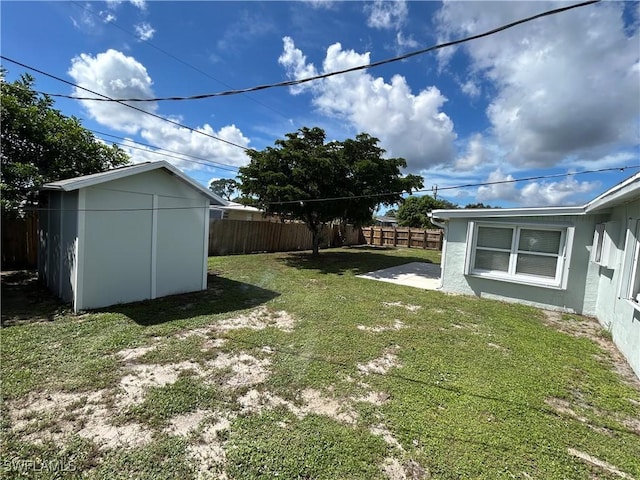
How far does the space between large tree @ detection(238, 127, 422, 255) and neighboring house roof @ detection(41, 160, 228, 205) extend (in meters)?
4.27

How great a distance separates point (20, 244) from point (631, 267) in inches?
550

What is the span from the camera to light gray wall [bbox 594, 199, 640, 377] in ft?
13.1

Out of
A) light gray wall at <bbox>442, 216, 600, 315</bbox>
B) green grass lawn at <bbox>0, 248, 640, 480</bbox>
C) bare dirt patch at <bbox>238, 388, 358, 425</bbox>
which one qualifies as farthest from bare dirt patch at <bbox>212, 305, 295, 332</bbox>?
light gray wall at <bbox>442, 216, 600, 315</bbox>

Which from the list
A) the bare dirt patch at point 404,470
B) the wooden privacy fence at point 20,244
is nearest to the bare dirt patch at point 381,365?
the bare dirt patch at point 404,470

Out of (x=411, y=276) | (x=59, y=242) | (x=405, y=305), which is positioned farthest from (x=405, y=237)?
(x=59, y=242)

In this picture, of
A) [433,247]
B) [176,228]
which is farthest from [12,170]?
[433,247]

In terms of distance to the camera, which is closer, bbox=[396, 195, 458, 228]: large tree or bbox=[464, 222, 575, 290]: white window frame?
bbox=[464, 222, 575, 290]: white window frame

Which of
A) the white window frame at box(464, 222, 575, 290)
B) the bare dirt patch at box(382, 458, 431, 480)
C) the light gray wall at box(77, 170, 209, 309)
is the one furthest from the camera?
the white window frame at box(464, 222, 575, 290)

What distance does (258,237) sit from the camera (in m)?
14.9

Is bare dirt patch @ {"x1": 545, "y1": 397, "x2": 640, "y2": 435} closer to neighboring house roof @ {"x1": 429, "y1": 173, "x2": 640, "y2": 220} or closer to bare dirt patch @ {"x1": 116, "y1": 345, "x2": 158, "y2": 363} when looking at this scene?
neighboring house roof @ {"x1": 429, "y1": 173, "x2": 640, "y2": 220}

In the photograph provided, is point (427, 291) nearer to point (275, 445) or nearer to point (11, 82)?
point (275, 445)

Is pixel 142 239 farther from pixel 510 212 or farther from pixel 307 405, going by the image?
pixel 510 212

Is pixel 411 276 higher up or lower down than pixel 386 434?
higher up

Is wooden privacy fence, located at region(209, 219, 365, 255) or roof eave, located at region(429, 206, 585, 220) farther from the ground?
roof eave, located at region(429, 206, 585, 220)
